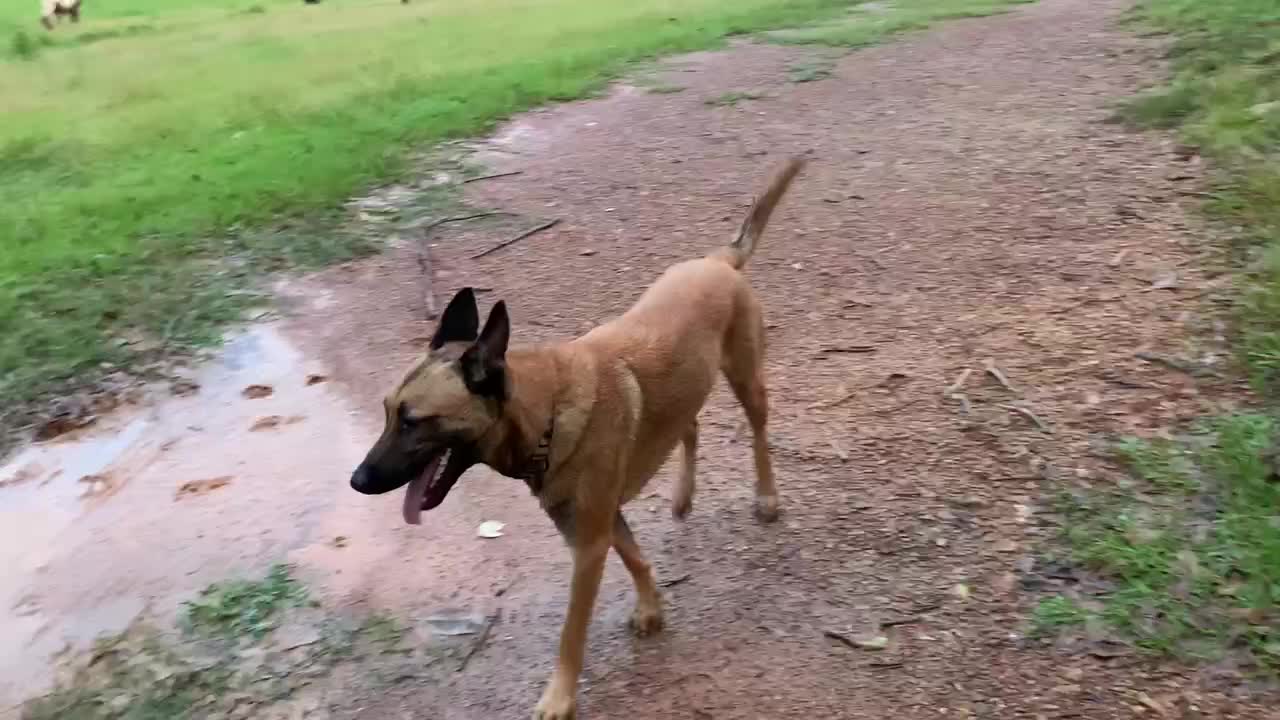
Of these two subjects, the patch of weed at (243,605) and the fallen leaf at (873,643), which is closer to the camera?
the fallen leaf at (873,643)

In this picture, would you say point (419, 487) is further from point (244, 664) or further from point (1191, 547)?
point (1191, 547)

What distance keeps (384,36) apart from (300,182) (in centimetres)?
933

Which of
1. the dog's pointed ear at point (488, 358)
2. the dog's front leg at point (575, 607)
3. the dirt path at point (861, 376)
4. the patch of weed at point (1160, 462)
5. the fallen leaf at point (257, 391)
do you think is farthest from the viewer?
the fallen leaf at point (257, 391)

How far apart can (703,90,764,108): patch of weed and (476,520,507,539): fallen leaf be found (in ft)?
23.9

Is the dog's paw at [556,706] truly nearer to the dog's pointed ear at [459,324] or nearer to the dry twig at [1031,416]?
the dog's pointed ear at [459,324]

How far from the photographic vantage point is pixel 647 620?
12.6ft

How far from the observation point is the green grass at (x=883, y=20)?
44.8 ft

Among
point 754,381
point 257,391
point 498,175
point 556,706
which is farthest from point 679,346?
point 498,175

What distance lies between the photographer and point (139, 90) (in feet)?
46.5

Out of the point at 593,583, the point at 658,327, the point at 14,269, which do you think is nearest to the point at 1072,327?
the point at 658,327

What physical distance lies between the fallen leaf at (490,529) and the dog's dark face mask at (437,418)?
138 centimetres

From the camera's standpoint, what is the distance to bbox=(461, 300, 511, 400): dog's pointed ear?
10.1ft

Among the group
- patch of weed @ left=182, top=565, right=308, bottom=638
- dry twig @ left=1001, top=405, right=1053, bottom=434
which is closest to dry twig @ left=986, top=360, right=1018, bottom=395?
dry twig @ left=1001, top=405, right=1053, bottom=434

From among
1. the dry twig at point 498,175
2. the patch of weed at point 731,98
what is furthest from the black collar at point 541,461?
the patch of weed at point 731,98
